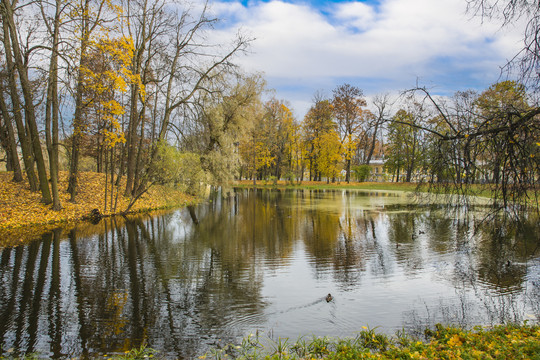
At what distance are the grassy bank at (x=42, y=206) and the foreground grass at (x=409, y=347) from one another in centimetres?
1004

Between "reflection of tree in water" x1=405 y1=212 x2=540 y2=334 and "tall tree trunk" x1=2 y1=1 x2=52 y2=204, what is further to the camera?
"tall tree trunk" x1=2 y1=1 x2=52 y2=204

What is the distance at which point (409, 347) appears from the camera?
426 cm

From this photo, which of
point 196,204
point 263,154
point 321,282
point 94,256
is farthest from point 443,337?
point 263,154

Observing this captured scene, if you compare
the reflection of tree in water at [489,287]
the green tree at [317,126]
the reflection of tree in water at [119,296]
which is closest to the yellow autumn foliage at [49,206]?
the reflection of tree in water at [119,296]

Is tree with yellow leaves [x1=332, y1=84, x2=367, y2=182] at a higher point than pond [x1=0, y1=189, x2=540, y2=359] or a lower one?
higher

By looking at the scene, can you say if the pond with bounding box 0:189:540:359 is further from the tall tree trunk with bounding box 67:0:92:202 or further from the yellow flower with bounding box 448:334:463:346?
the tall tree trunk with bounding box 67:0:92:202

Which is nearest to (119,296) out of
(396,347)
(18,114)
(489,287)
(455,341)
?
(396,347)

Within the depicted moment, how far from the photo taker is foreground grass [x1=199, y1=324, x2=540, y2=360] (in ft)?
12.3

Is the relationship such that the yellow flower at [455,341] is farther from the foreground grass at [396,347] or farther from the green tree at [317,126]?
the green tree at [317,126]

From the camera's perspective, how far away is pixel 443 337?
4695 mm

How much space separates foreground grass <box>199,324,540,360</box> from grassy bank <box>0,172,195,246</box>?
10043mm

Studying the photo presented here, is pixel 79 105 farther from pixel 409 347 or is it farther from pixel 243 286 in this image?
pixel 409 347

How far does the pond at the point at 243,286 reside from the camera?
16.9 feet

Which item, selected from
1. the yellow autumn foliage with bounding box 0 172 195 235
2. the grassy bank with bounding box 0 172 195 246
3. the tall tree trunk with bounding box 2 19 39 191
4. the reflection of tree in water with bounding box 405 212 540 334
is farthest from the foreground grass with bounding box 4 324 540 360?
the tall tree trunk with bounding box 2 19 39 191
